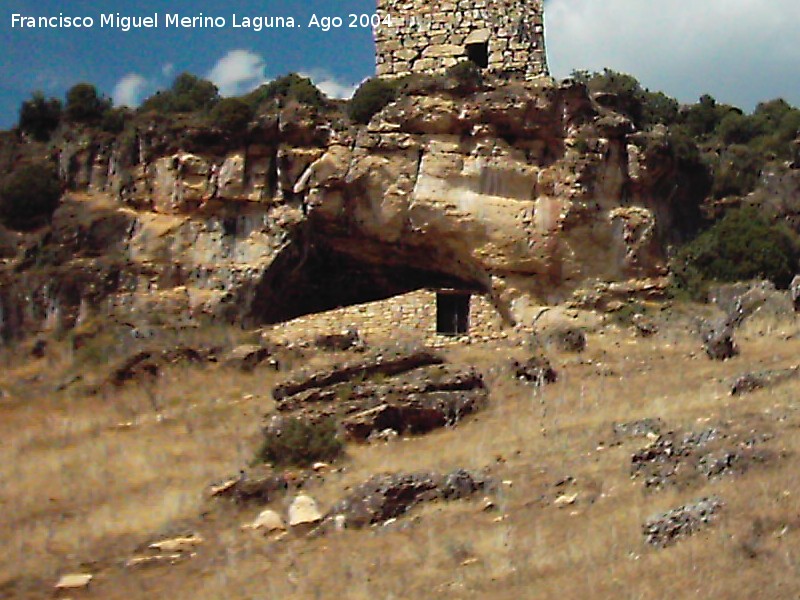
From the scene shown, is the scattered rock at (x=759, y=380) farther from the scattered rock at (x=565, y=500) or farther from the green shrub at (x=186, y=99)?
the green shrub at (x=186, y=99)

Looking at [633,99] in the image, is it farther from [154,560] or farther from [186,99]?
[154,560]

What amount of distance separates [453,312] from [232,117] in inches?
275

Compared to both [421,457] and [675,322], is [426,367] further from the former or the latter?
[675,322]

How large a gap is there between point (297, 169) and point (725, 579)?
57.7 feet

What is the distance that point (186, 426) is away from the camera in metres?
16.4

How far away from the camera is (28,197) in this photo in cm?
2414

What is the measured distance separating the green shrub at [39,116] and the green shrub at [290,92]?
17.3ft

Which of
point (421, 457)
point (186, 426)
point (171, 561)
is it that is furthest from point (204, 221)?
point (171, 561)

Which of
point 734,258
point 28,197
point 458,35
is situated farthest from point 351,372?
point 458,35

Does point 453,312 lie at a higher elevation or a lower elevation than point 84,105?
lower

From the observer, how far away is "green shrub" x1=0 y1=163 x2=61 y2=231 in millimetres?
24156

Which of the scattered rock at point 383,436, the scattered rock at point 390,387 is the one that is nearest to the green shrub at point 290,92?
the scattered rock at point 390,387

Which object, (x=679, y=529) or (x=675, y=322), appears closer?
(x=679, y=529)

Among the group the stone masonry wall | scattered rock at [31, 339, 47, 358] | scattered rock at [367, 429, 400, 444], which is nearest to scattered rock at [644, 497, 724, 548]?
scattered rock at [367, 429, 400, 444]
